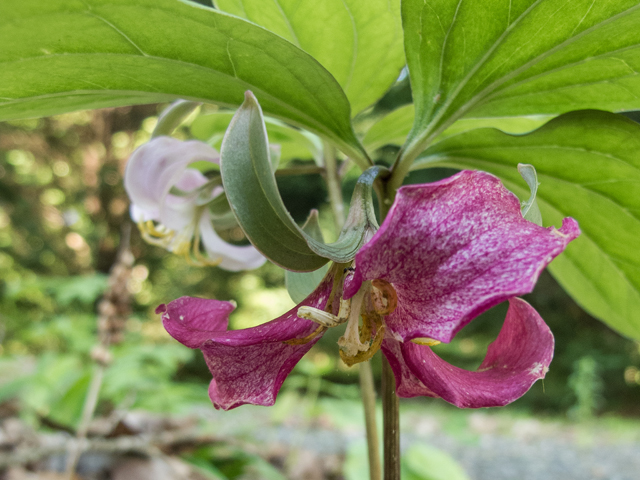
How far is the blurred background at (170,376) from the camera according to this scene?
1.39 metres

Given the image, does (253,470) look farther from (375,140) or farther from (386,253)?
(386,253)

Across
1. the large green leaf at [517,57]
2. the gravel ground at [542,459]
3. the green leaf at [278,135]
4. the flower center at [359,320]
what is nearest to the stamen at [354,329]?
the flower center at [359,320]

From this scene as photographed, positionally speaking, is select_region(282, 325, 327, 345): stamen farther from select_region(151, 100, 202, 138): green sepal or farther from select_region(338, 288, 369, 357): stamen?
select_region(151, 100, 202, 138): green sepal

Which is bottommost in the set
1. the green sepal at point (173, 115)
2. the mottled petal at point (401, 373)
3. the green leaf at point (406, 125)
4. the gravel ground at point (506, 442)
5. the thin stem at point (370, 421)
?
the gravel ground at point (506, 442)

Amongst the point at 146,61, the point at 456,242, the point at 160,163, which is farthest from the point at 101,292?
the point at 456,242

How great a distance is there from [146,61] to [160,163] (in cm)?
10

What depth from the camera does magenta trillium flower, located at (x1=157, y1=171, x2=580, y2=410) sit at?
0.16 meters

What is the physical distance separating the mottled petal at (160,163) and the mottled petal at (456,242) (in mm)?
193

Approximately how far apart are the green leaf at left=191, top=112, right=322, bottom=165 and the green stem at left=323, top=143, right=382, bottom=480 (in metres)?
0.04

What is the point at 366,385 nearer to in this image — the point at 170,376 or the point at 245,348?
the point at 245,348

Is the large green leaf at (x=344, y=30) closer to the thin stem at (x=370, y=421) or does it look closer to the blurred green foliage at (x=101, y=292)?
the thin stem at (x=370, y=421)

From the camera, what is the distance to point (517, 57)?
0.25 metres

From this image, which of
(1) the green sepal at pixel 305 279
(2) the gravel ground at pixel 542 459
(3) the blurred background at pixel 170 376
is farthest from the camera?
(2) the gravel ground at pixel 542 459

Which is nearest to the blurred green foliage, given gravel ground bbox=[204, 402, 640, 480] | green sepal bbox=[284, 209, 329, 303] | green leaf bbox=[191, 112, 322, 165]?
gravel ground bbox=[204, 402, 640, 480]
